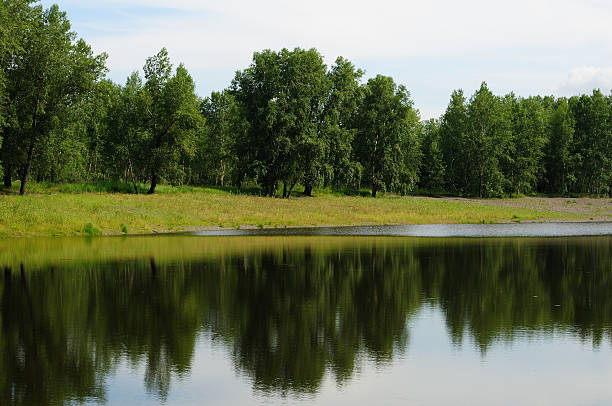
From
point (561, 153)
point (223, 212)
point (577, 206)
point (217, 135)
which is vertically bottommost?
point (223, 212)

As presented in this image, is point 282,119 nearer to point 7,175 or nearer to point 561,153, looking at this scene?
point 7,175

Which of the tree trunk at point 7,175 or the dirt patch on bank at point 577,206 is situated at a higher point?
the tree trunk at point 7,175

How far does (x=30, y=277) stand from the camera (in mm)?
23500

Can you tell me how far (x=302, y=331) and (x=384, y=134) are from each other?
78.4 metres

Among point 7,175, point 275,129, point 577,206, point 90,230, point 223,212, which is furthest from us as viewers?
point 577,206

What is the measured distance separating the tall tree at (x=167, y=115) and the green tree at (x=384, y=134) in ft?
94.2

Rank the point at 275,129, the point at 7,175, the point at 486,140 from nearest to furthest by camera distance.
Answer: the point at 7,175
the point at 275,129
the point at 486,140

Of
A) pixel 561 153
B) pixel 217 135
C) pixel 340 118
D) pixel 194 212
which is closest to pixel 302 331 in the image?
pixel 194 212

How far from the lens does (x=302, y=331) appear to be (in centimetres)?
1520

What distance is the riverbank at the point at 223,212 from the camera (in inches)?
1731

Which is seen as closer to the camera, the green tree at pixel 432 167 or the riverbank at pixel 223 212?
the riverbank at pixel 223 212

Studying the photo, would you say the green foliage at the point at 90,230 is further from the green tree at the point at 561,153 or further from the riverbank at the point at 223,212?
the green tree at the point at 561,153

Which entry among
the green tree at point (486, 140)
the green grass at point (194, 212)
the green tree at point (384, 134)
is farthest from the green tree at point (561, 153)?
the green grass at point (194, 212)

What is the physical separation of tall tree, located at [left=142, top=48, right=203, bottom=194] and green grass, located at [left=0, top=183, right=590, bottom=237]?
3831 millimetres
